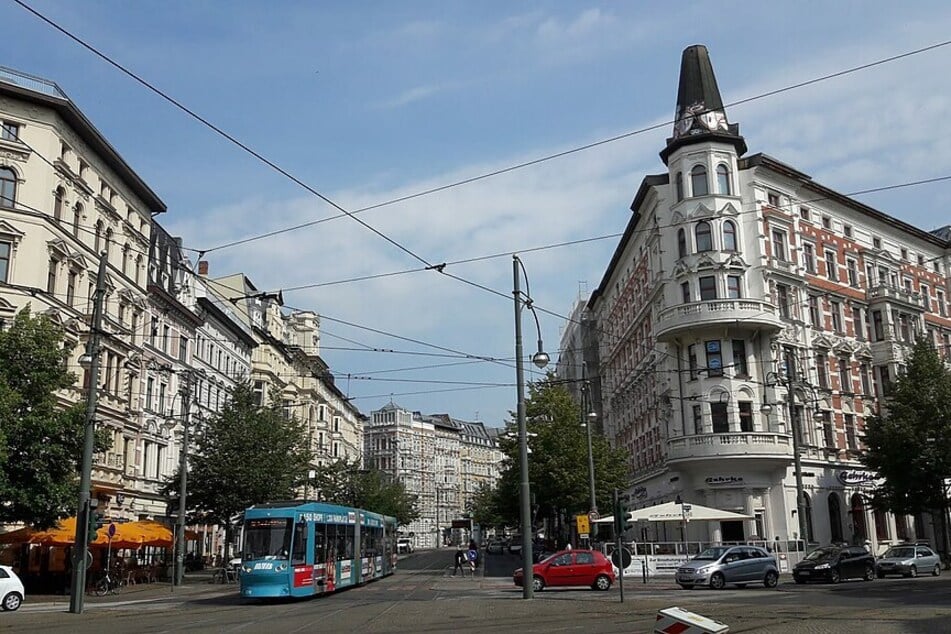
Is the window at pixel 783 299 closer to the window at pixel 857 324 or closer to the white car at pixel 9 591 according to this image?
the window at pixel 857 324

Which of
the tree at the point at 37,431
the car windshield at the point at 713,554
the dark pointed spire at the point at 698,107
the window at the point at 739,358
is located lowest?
the car windshield at the point at 713,554

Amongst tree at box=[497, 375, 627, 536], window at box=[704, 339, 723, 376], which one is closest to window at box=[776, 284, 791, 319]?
window at box=[704, 339, 723, 376]

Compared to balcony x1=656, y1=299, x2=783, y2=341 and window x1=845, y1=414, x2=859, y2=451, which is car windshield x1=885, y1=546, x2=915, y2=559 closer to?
balcony x1=656, y1=299, x2=783, y2=341

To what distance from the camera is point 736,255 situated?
4709 centimetres

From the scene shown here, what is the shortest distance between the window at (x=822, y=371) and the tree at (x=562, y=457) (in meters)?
12.3

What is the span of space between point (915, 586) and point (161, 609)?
946 inches

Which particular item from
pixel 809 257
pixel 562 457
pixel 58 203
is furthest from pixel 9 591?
pixel 809 257

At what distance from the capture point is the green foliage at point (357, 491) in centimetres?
6794

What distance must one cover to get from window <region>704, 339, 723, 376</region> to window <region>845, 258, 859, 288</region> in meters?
13.2

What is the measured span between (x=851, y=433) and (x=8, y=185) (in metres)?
45.0

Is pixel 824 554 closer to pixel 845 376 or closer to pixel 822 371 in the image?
pixel 822 371

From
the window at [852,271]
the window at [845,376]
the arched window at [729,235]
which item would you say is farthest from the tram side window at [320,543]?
the window at [852,271]

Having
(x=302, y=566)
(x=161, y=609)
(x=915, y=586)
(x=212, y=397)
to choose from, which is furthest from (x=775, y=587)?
(x=212, y=397)

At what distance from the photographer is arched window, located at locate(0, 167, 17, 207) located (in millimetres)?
37344
